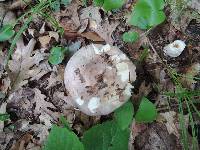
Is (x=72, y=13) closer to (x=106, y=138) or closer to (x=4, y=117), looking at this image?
(x=4, y=117)

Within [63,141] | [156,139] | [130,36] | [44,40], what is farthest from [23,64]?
[156,139]

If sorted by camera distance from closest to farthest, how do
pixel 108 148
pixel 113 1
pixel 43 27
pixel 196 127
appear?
1. pixel 108 148
2. pixel 196 127
3. pixel 113 1
4. pixel 43 27

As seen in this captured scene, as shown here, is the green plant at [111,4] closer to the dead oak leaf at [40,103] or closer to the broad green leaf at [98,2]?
the broad green leaf at [98,2]

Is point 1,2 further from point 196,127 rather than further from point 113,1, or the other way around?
point 196,127

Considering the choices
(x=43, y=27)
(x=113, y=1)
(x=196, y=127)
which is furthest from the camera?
(x=43, y=27)

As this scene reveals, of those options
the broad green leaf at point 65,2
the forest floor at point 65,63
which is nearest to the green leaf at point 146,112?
the forest floor at point 65,63

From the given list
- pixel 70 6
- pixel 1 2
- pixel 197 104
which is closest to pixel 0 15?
pixel 1 2
